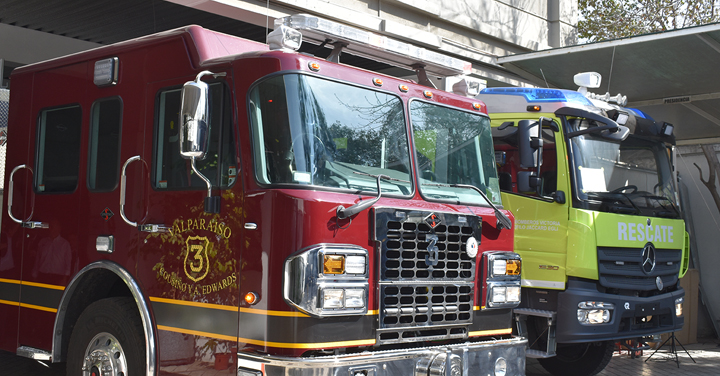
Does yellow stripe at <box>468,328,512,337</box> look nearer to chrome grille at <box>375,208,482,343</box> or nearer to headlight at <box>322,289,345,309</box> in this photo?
chrome grille at <box>375,208,482,343</box>

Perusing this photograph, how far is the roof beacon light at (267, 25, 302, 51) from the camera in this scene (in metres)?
4.68

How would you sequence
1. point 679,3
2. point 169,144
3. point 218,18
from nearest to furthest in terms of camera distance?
point 169,144
point 218,18
point 679,3

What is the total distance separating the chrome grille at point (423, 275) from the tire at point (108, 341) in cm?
170

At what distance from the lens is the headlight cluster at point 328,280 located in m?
4.21

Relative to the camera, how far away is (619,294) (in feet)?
23.3

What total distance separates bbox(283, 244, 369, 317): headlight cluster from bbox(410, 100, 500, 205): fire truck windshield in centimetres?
90

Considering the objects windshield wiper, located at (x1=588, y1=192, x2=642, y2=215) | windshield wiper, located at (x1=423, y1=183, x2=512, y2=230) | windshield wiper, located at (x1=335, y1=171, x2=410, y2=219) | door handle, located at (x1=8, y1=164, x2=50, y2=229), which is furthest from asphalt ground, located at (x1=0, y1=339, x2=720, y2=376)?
windshield wiper, located at (x1=335, y1=171, x2=410, y2=219)

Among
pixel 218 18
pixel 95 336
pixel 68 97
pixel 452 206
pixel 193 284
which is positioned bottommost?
pixel 95 336

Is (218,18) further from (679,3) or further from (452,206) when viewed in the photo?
(679,3)

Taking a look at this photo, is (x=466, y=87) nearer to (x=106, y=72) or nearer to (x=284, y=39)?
(x=284, y=39)

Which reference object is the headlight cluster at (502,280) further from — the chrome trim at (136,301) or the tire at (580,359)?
the tire at (580,359)

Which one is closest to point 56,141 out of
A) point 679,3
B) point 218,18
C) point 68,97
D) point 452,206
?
point 68,97

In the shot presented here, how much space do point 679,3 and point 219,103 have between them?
57.3 feet

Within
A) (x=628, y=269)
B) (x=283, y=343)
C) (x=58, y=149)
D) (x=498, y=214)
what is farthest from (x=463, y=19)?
(x=283, y=343)
